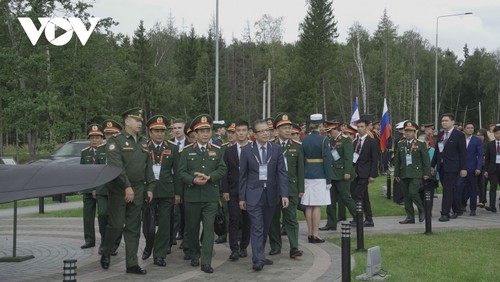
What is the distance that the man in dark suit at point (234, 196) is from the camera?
31.5ft

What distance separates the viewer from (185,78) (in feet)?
234

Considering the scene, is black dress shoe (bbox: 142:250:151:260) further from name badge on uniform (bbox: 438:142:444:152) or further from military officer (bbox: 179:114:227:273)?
name badge on uniform (bbox: 438:142:444:152)

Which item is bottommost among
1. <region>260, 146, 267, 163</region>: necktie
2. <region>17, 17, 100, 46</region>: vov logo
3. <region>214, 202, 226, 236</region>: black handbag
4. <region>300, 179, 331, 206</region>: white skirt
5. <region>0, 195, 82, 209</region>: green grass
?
<region>0, 195, 82, 209</region>: green grass

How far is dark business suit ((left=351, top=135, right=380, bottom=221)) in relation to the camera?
12586 millimetres

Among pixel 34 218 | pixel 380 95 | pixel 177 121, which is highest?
pixel 380 95

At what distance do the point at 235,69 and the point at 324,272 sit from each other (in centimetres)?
7483

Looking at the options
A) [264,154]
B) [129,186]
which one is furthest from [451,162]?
[129,186]

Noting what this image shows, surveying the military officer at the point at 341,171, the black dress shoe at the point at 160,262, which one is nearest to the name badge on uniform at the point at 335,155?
the military officer at the point at 341,171

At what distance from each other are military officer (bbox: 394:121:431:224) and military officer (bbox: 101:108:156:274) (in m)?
6.52

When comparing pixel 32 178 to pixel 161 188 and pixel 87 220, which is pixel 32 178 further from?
pixel 87 220

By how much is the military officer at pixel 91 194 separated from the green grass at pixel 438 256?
4371 millimetres

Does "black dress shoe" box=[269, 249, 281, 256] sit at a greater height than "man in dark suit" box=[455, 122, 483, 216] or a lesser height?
lesser

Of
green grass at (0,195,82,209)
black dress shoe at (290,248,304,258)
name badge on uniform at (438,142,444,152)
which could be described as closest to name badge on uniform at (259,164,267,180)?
black dress shoe at (290,248,304,258)

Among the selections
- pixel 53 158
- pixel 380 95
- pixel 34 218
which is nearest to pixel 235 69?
pixel 380 95
